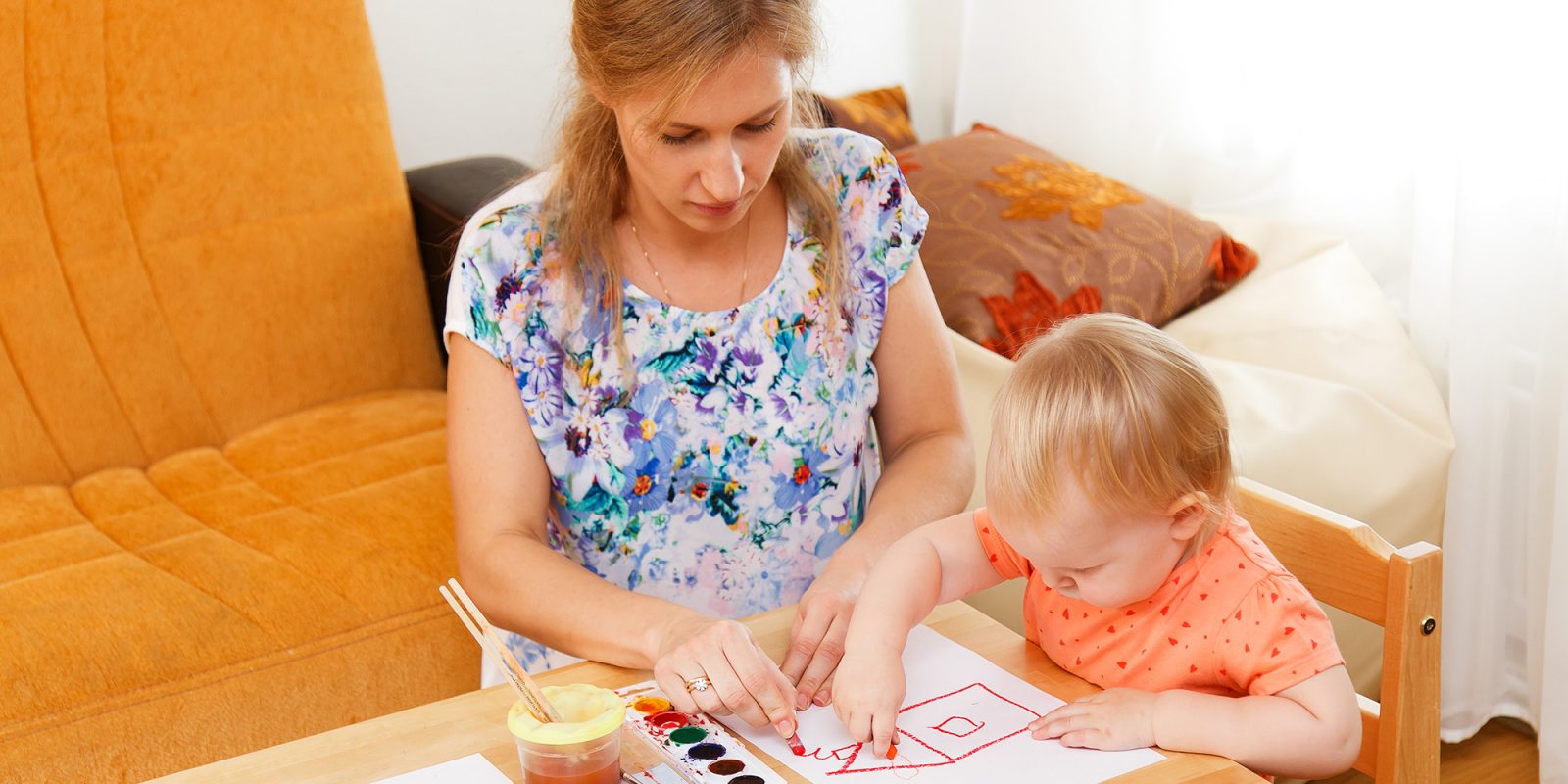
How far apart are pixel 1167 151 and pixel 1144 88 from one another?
0.38 feet

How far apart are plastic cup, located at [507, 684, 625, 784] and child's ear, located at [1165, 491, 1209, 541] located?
0.38m

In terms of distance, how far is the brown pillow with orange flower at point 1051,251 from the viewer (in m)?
2.11

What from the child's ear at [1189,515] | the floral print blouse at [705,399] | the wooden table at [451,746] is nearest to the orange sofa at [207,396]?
the floral print blouse at [705,399]

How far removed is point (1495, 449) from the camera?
189 centimetres

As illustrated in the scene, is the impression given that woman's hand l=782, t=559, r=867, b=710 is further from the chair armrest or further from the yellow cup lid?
the chair armrest

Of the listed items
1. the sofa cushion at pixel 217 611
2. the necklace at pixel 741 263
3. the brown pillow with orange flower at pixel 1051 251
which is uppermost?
the necklace at pixel 741 263

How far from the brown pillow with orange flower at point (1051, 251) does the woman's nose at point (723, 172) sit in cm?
92

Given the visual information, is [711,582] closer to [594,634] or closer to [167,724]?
[594,634]

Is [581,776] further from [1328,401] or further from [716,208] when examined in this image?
[1328,401]

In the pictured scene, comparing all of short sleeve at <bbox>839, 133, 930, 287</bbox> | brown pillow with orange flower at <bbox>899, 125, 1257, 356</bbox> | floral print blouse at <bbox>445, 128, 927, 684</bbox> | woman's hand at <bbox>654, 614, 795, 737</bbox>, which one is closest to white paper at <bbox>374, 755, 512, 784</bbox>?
woman's hand at <bbox>654, 614, 795, 737</bbox>

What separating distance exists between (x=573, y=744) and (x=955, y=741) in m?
0.25

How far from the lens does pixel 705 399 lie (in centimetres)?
137

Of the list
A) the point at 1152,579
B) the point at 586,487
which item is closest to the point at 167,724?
the point at 586,487

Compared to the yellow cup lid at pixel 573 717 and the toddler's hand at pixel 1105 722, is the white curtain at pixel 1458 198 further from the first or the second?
the yellow cup lid at pixel 573 717
